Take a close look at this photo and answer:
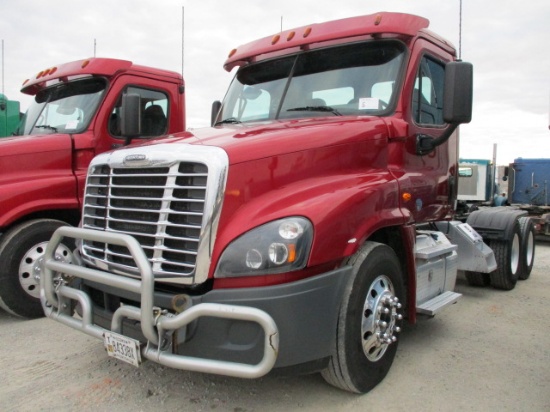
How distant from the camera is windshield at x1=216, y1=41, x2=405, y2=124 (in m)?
3.78

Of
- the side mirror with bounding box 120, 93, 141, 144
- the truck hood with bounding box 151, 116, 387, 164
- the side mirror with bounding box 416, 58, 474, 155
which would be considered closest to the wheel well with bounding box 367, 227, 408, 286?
the truck hood with bounding box 151, 116, 387, 164

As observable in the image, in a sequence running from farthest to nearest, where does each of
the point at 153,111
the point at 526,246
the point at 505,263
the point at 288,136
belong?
the point at 526,246, the point at 153,111, the point at 505,263, the point at 288,136

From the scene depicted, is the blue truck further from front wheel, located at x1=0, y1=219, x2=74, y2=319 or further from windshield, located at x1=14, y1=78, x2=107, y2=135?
front wheel, located at x1=0, y1=219, x2=74, y2=319

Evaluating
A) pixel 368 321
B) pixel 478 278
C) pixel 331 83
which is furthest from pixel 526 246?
pixel 368 321

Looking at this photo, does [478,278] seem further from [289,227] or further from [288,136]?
[289,227]

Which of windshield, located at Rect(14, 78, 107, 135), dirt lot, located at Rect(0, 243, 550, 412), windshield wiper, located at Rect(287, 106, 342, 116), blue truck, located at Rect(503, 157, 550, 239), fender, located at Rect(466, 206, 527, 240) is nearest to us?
dirt lot, located at Rect(0, 243, 550, 412)

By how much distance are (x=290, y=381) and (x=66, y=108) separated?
4.19m

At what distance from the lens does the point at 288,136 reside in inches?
120

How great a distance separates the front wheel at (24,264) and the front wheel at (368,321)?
112 inches

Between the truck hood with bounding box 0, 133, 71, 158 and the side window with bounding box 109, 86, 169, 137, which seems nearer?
the truck hood with bounding box 0, 133, 71, 158

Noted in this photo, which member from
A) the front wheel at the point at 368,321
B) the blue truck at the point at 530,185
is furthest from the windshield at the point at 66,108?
the blue truck at the point at 530,185

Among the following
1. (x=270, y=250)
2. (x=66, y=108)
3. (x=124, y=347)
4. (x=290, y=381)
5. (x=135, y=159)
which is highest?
(x=66, y=108)

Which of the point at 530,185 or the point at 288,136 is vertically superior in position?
the point at 288,136

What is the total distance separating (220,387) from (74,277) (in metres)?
1.23
